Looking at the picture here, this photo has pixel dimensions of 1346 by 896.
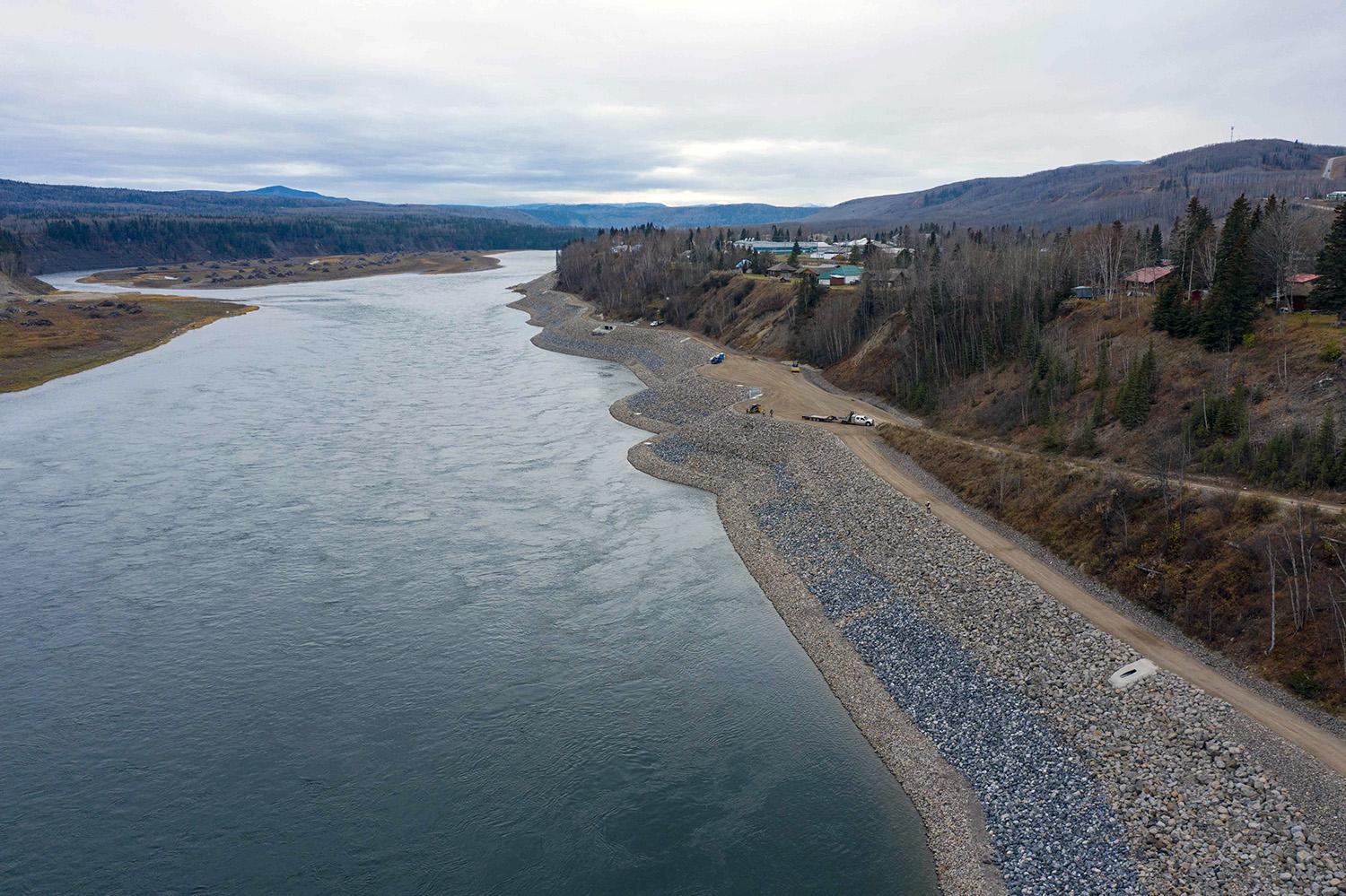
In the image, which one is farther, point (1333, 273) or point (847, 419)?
point (847, 419)

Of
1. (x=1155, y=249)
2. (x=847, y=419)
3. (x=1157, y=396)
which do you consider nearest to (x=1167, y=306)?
(x=1157, y=396)

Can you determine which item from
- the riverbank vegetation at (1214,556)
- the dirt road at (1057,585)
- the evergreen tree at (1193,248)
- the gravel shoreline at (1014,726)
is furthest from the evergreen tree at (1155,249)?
the gravel shoreline at (1014,726)

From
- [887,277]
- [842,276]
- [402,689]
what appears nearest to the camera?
[402,689]

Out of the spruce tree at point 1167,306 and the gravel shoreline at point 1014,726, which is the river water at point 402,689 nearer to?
the gravel shoreline at point 1014,726

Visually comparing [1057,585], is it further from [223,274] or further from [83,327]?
[223,274]

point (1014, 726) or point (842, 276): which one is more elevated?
point (842, 276)
